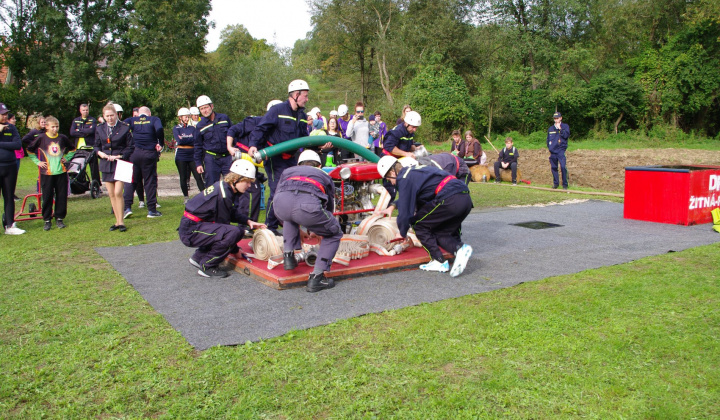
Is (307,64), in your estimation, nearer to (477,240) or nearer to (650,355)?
(477,240)

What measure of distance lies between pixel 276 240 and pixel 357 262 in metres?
0.97

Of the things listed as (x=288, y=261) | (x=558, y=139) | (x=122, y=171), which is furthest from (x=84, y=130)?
(x=558, y=139)

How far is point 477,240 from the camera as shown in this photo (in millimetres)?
8211

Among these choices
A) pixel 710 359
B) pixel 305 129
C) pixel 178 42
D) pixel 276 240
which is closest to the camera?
pixel 710 359

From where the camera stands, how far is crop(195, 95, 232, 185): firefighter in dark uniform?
934 cm

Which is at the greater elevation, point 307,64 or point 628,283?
point 307,64

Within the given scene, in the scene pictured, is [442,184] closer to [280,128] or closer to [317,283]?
[317,283]

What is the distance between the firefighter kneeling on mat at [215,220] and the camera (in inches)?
242

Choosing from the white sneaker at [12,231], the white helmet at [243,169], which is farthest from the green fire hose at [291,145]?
the white sneaker at [12,231]

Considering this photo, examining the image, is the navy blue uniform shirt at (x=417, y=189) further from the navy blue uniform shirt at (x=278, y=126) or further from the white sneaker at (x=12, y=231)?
the white sneaker at (x=12, y=231)

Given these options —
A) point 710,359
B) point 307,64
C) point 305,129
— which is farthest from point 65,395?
point 307,64

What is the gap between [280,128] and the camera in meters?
7.39

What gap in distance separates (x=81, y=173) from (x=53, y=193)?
3.63 m

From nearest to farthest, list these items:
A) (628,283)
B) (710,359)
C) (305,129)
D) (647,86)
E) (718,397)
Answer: (718,397) → (710,359) → (628,283) → (305,129) → (647,86)
